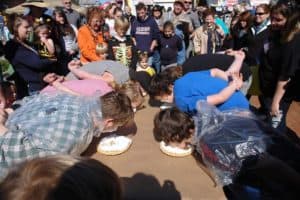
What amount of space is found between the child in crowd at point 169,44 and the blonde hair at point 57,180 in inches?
158

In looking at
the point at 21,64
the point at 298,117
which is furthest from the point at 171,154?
the point at 298,117

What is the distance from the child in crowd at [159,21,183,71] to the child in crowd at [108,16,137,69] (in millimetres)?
1093

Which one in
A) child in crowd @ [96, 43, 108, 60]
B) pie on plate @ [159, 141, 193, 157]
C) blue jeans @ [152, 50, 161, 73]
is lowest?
blue jeans @ [152, 50, 161, 73]

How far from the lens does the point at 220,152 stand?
65.9 inches

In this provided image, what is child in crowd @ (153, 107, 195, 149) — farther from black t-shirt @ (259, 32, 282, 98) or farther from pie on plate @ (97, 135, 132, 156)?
black t-shirt @ (259, 32, 282, 98)

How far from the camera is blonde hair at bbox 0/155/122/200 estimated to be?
0.68 m

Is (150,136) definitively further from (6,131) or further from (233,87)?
(6,131)

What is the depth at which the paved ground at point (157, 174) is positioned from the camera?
5.50ft

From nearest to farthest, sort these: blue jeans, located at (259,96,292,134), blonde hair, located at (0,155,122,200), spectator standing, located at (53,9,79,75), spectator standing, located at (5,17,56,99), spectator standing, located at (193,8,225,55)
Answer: blonde hair, located at (0,155,122,200)
blue jeans, located at (259,96,292,134)
spectator standing, located at (5,17,56,99)
spectator standing, located at (53,9,79,75)
spectator standing, located at (193,8,225,55)

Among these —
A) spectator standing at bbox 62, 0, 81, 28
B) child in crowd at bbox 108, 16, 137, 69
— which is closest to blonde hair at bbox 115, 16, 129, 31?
child in crowd at bbox 108, 16, 137, 69

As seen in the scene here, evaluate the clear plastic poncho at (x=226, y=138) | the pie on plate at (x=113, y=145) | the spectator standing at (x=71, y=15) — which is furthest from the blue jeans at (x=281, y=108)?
the spectator standing at (x=71, y=15)

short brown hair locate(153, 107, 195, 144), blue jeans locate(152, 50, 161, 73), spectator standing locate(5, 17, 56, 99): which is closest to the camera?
short brown hair locate(153, 107, 195, 144)

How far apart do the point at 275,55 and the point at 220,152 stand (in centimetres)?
93

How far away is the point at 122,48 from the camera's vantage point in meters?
3.58
